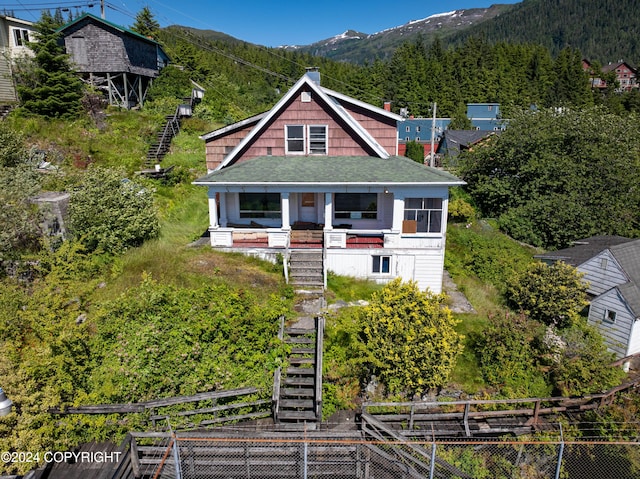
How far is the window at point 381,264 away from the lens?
55.3 feet

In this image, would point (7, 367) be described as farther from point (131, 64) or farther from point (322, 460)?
point (131, 64)

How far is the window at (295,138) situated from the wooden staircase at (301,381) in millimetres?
9815

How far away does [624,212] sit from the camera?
2462 cm

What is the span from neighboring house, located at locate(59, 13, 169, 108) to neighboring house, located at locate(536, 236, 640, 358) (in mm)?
36617

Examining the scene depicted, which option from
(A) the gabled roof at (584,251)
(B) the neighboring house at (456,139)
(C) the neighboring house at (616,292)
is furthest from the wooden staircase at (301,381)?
(B) the neighboring house at (456,139)

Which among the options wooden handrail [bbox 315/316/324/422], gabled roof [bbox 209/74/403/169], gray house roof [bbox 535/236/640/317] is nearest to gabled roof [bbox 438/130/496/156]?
gray house roof [bbox 535/236/640/317]

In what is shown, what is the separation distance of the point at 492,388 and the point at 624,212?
19460 millimetres

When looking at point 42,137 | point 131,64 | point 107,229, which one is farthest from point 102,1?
point 107,229

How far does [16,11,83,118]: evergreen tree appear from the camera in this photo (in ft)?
90.1

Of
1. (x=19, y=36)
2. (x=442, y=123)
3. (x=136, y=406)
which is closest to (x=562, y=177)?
(x=136, y=406)

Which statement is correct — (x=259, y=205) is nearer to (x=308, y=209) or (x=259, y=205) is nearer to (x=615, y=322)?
(x=308, y=209)

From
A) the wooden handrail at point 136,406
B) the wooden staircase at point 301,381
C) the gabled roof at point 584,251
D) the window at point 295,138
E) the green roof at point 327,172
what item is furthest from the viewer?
the window at point 295,138

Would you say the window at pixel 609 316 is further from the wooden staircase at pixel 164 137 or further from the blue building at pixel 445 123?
the blue building at pixel 445 123

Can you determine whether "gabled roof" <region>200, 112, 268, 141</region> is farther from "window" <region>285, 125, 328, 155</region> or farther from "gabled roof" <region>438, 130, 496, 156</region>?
"gabled roof" <region>438, 130, 496, 156</region>
